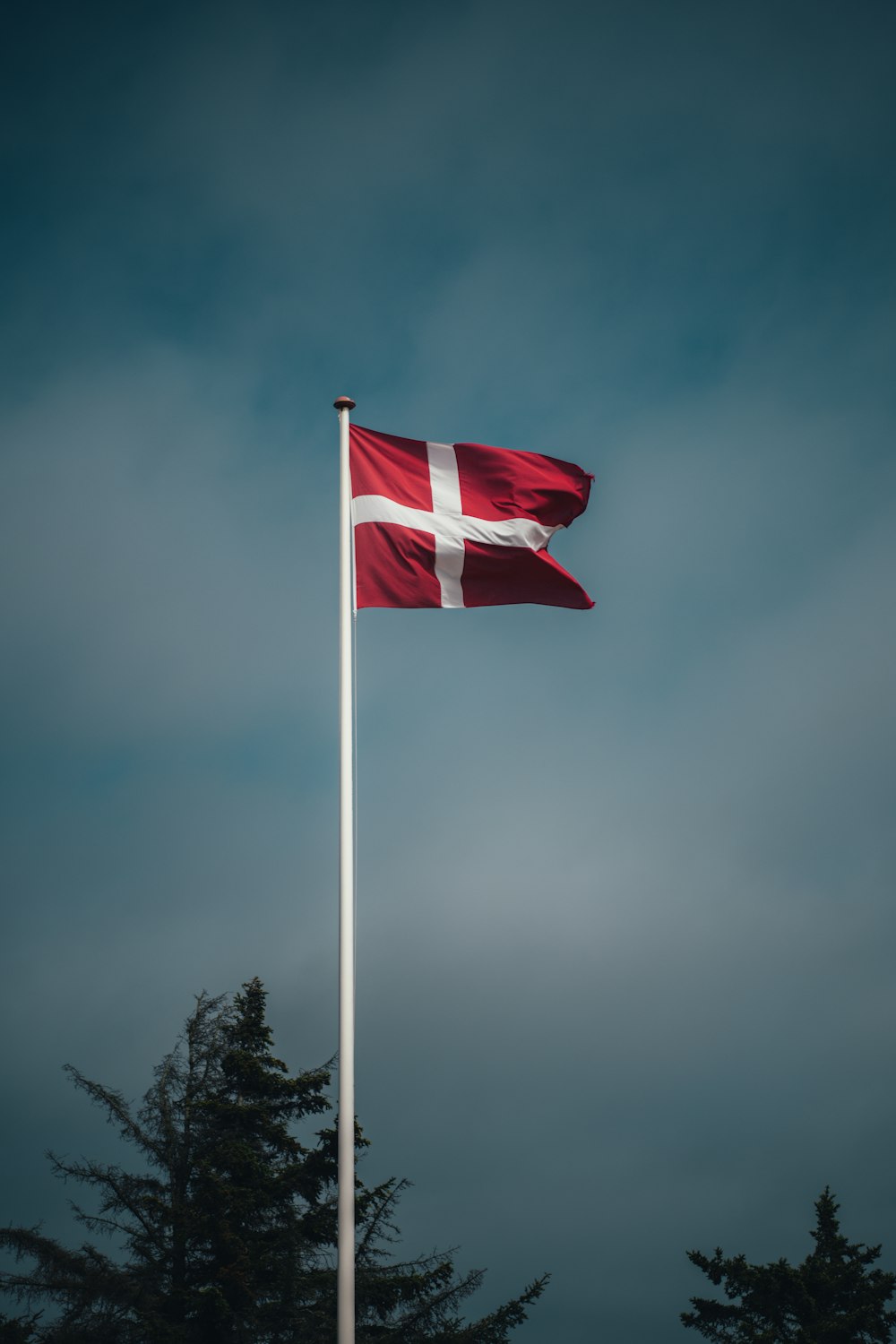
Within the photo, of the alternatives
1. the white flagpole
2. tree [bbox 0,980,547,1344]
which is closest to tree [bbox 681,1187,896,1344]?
tree [bbox 0,980,547,1344]

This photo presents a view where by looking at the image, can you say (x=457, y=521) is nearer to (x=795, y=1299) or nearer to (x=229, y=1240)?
(x=229, y=1240)

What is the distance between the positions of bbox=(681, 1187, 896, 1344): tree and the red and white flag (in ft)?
108

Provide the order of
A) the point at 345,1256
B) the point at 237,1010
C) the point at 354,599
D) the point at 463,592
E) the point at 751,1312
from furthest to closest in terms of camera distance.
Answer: the point at 751,1312 → the point at 237,1010 → the point at 463,592 → the point at 354,599 → the point at 345,1256

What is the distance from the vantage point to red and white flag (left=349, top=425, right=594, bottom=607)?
16031mm

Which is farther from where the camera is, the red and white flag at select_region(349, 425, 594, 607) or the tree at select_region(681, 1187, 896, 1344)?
the tree at select_region(681, 1187, 896, 1344)

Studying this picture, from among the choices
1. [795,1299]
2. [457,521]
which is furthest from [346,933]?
[795,1299]

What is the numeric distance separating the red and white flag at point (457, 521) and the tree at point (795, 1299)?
108ft

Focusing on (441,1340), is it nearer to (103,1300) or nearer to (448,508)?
(103,1300)

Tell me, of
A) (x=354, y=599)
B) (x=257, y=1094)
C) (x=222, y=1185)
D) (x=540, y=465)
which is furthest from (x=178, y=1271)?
(x=540, y=465)

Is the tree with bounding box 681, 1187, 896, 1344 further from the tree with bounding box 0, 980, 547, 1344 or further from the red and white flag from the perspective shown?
the red and white flag

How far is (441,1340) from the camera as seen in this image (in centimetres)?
2622

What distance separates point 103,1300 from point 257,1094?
19.4ft

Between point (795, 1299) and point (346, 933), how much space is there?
36.0 metres

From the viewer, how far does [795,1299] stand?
40.4 meters
